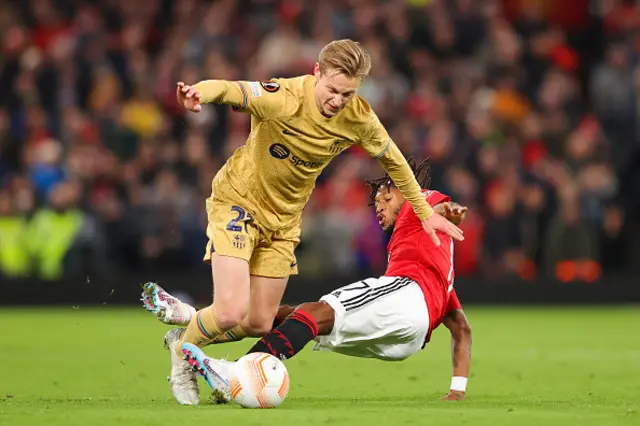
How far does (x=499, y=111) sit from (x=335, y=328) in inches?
401

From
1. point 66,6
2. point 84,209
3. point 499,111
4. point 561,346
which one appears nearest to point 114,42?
point 66,6

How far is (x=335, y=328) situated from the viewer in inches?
273

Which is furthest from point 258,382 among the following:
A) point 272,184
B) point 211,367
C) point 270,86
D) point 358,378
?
point 358,378

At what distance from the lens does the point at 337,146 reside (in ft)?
23.8

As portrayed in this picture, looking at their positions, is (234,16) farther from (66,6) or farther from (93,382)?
(93,382)

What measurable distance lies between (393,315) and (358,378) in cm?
217

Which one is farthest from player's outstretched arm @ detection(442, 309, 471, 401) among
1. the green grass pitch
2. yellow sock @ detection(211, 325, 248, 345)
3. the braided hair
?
yellow sock @ detection(211, 325, 248, 345)

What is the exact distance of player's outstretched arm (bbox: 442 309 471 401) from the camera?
7.44 m

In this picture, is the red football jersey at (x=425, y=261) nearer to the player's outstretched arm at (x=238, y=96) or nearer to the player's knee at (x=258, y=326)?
the player's knee at (x=258, y=326)

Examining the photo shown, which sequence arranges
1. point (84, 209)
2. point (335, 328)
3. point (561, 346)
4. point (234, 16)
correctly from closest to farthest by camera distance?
1. point (335, 328)
2. point (561, 346)
3. point (84, 209)
4. point (234, 16)

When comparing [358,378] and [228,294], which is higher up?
[228,294]

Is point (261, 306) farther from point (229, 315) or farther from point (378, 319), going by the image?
point (378, 319)

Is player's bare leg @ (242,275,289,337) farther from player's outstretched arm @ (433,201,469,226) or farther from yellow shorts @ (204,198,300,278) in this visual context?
player's outstretched arm @ (433,201,469,226)

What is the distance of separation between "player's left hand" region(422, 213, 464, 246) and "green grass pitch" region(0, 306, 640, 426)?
1.00 m
